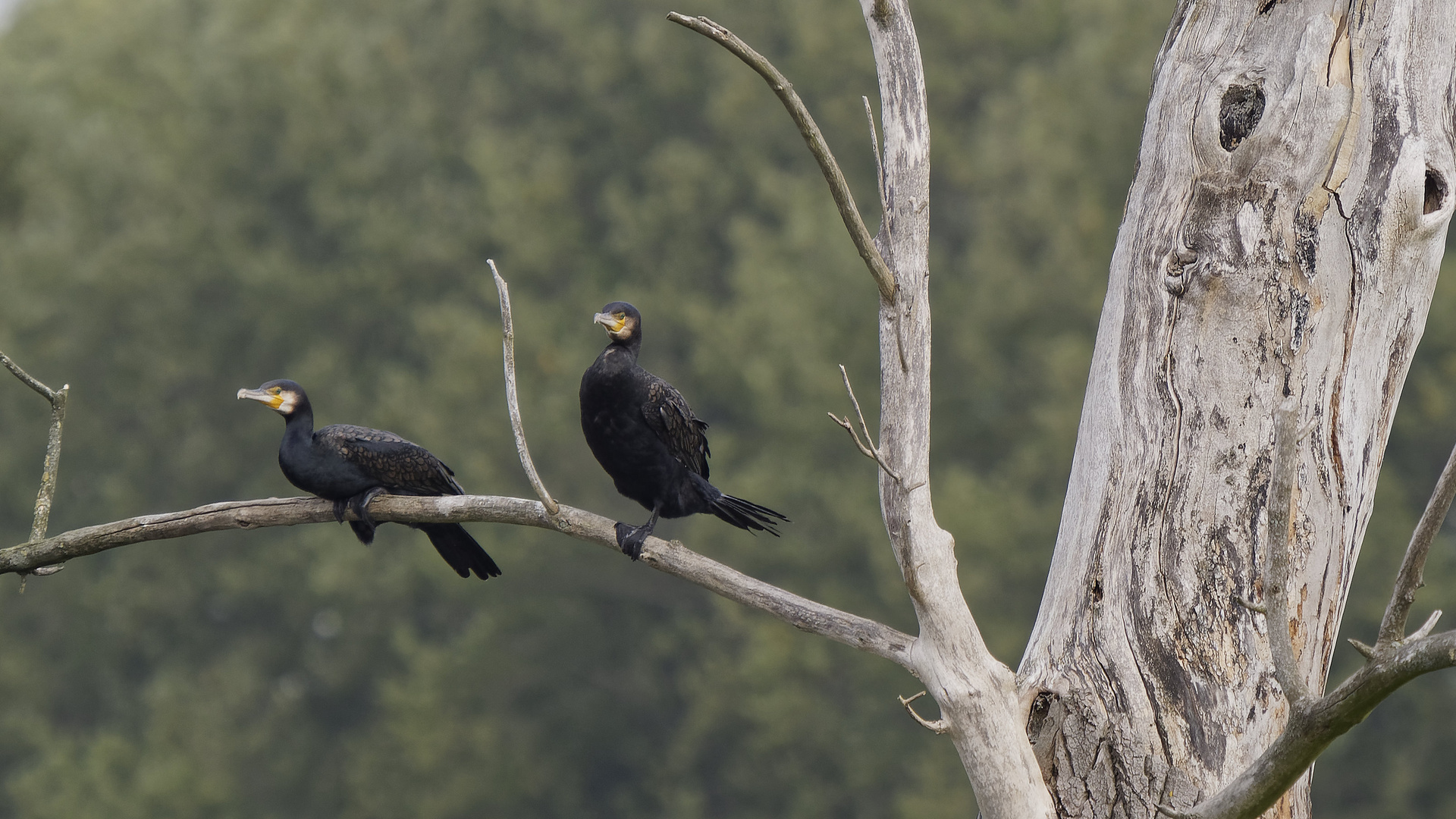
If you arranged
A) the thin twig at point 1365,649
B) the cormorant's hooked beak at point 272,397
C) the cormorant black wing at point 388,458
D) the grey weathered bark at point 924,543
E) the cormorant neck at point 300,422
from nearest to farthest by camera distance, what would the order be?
Result: the thin twig at point 1365,649, the grey weathered bark at point 924,543, the cormorant black wing at point 388,458, the cormorant neck at point 300,422, the cormorant's hooked beak at point 272,397

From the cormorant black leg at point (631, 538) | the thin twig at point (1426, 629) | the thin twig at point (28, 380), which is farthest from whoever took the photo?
the cormorant black leg at point (631, 538)

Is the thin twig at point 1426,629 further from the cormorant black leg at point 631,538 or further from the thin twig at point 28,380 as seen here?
the thin twig at point 28,380

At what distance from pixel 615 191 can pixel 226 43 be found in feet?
19.9

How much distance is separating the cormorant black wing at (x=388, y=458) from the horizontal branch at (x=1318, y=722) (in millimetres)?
2869

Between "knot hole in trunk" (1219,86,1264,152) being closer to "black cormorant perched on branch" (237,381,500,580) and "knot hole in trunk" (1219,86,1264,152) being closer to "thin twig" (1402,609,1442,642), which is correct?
"thin twig" (1402,609,1442,642)

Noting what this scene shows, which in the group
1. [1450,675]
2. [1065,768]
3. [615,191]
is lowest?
[1450,675]

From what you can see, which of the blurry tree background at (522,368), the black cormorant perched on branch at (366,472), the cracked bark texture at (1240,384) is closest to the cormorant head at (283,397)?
the black cormorant perched on branch at (366,472)

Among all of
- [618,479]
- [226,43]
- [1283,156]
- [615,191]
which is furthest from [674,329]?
[1283,156]

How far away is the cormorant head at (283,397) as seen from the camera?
4.80m

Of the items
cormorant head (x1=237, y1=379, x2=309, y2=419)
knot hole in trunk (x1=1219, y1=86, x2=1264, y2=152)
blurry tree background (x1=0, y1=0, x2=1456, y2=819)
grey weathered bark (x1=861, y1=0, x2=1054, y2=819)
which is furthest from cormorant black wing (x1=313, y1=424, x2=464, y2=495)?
blurry tree background (x1=0, y1=0, x2=1456, y2=819)

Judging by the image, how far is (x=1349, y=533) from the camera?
269 centimetres

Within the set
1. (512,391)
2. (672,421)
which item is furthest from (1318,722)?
(672,421)

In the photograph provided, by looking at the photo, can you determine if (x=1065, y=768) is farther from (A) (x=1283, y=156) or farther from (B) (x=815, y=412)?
(B) (x=815, y=412)

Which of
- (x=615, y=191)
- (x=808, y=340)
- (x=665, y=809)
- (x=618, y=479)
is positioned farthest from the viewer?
(x=615, y=191)
